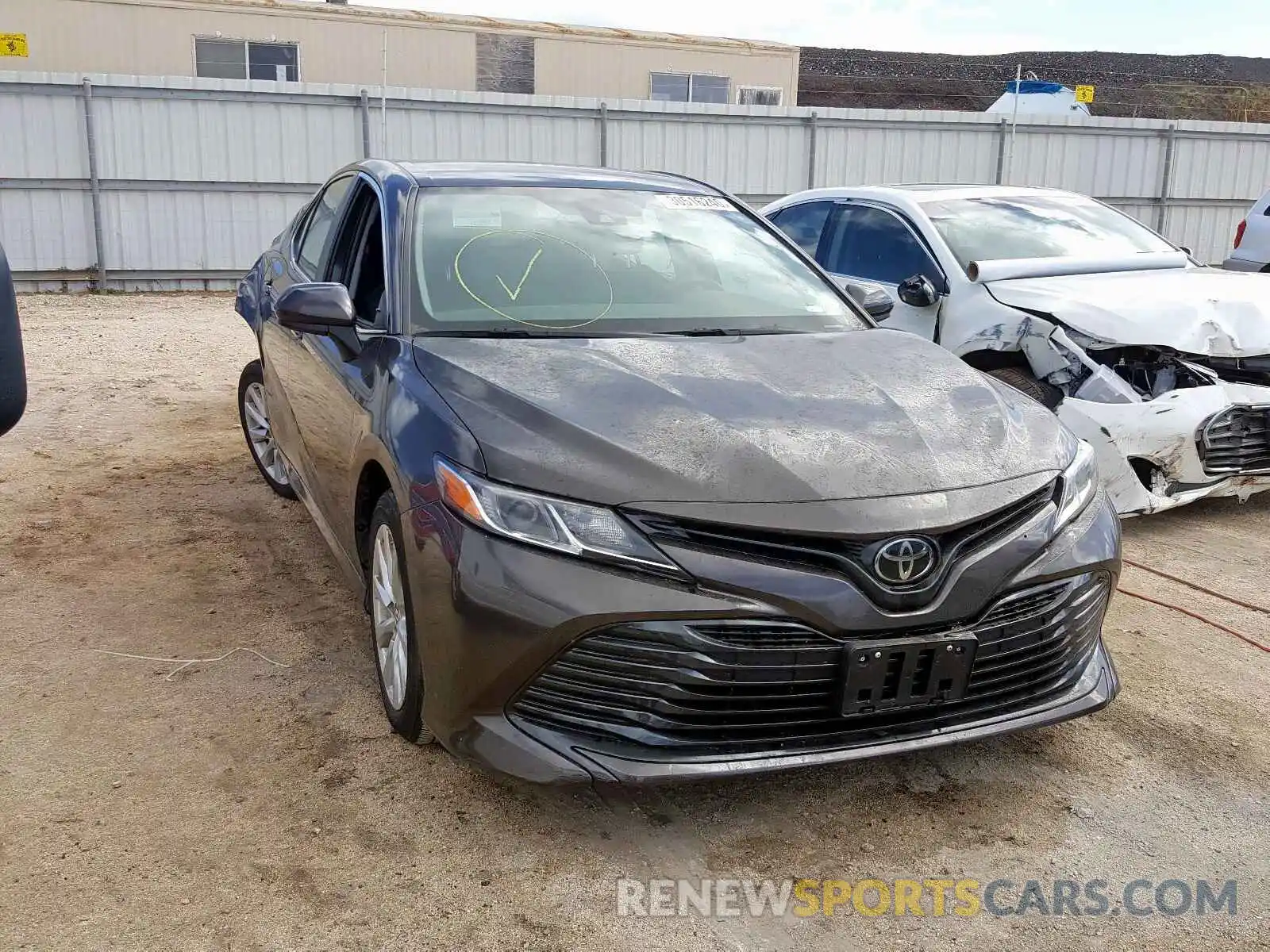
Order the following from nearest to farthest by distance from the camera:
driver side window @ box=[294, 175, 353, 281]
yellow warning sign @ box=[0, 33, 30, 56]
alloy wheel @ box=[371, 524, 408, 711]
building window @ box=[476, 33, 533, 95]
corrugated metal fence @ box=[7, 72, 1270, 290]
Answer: alloy wheel @ box=[371, 524, 408, 711], driver side window @ box=[294, 175, 353, 281], corrugated metal fence @ box=[7, 72, 1270, 290], yellow warning sign @ box=[0, 33, 30, 56], building window @ box=[476, 33, 533, 95]

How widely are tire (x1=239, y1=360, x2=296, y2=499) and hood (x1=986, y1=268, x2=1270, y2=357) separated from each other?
3613mm

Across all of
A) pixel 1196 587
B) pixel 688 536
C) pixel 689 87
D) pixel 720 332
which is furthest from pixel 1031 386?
pixel 689 87

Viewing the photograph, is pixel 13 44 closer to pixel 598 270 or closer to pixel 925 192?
pixel 925 192

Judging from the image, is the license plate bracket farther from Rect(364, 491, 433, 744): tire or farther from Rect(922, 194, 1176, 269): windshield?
Rect(922, 194, 1176, 269): windshield

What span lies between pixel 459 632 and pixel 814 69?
130ft

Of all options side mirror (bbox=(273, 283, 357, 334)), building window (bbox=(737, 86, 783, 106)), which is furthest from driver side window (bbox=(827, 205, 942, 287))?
building window (bbox=(737, 86, 783, 106))

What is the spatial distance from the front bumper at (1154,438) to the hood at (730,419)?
1864mm

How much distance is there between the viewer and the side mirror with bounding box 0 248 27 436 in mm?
2273

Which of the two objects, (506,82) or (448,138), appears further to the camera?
(506,82)

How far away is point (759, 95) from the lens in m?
21.5

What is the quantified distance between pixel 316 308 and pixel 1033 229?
15.2 feet

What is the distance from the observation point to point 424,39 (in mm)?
18766

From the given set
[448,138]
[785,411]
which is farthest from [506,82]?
[785,411]

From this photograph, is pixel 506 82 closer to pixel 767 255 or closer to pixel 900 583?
pixel 767 255
